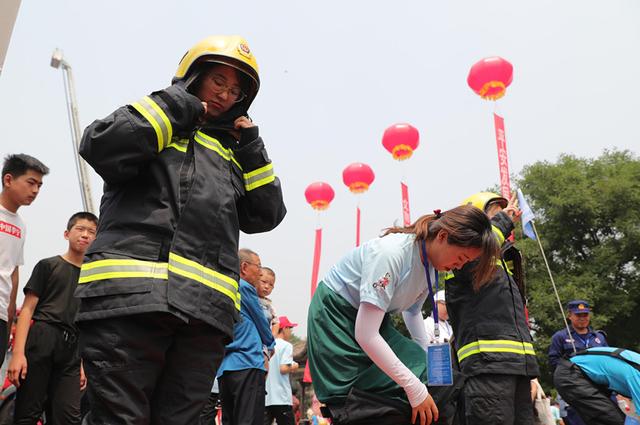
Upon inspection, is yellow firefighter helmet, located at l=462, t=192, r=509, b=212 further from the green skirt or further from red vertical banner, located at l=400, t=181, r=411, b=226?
red vertical banner, located at l=400, t=181, r=411, b=226

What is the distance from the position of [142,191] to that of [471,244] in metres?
1.47

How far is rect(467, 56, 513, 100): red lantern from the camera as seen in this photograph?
9.36 m

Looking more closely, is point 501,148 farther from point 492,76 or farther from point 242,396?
point 242,396

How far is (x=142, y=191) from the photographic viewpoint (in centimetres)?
204

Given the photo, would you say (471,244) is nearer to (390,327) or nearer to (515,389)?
(390,327)

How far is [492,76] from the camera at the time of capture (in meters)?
9.37

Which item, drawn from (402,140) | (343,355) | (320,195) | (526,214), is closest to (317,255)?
(320,195)

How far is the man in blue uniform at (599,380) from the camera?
16.6ft

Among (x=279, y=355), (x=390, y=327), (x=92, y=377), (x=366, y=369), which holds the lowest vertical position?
(x=92, y=377)

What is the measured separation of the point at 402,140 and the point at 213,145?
32.2 feet

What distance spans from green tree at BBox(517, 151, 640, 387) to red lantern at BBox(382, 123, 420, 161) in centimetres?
1360

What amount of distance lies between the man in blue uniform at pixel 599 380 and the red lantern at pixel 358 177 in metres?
8.60

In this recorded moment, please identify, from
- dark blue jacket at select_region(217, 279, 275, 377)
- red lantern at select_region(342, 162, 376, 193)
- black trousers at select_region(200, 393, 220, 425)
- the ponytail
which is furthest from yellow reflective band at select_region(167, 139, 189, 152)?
red lantern at select_region(342, 162, 376, 193)

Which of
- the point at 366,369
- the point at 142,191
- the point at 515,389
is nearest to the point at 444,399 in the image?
the point at 366,369
